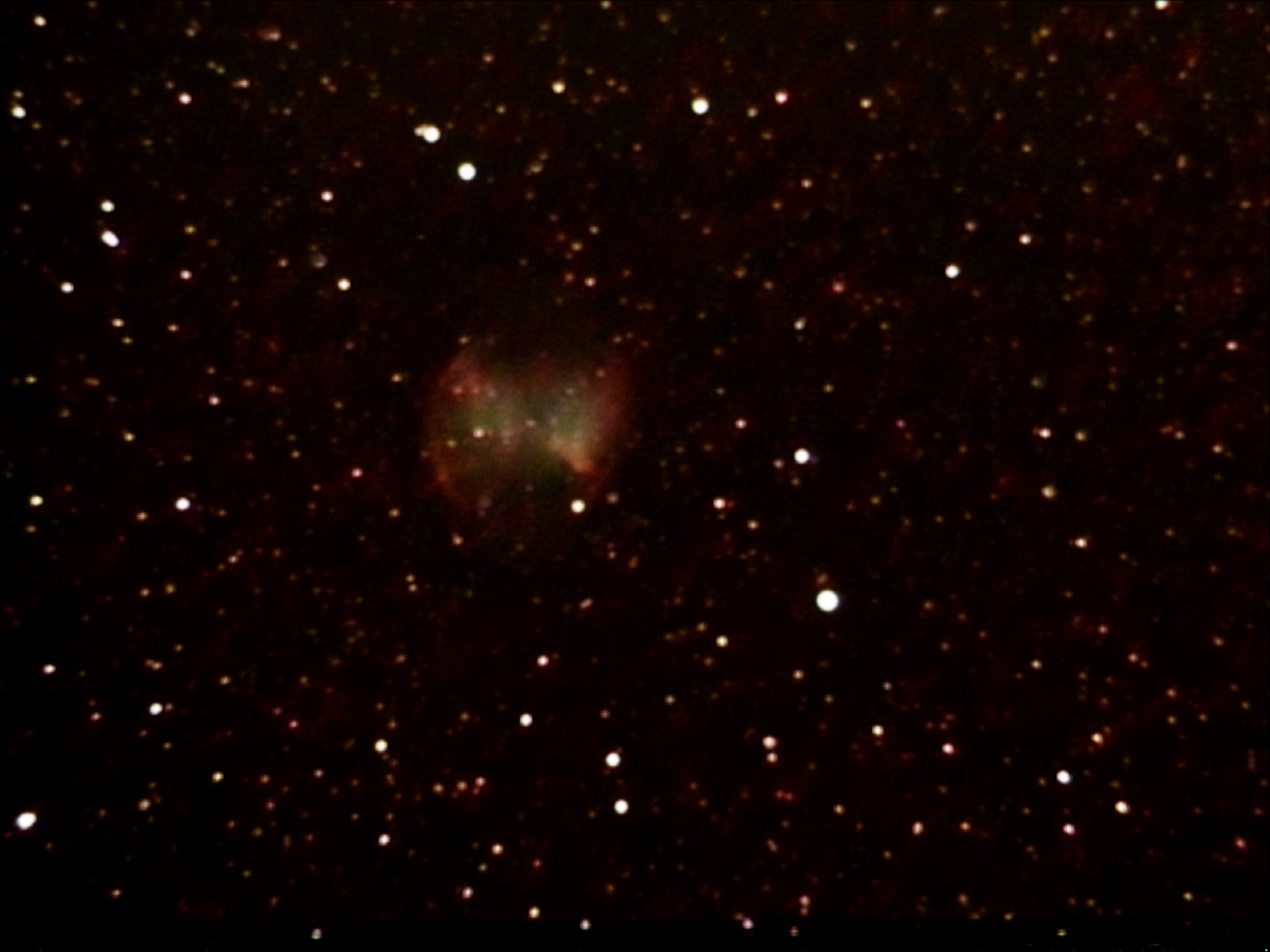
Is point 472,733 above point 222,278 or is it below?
below

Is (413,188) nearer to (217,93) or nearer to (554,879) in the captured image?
(217,93)

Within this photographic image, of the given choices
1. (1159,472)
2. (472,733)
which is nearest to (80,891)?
(472,733)

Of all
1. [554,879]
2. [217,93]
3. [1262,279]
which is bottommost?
[554,879]
